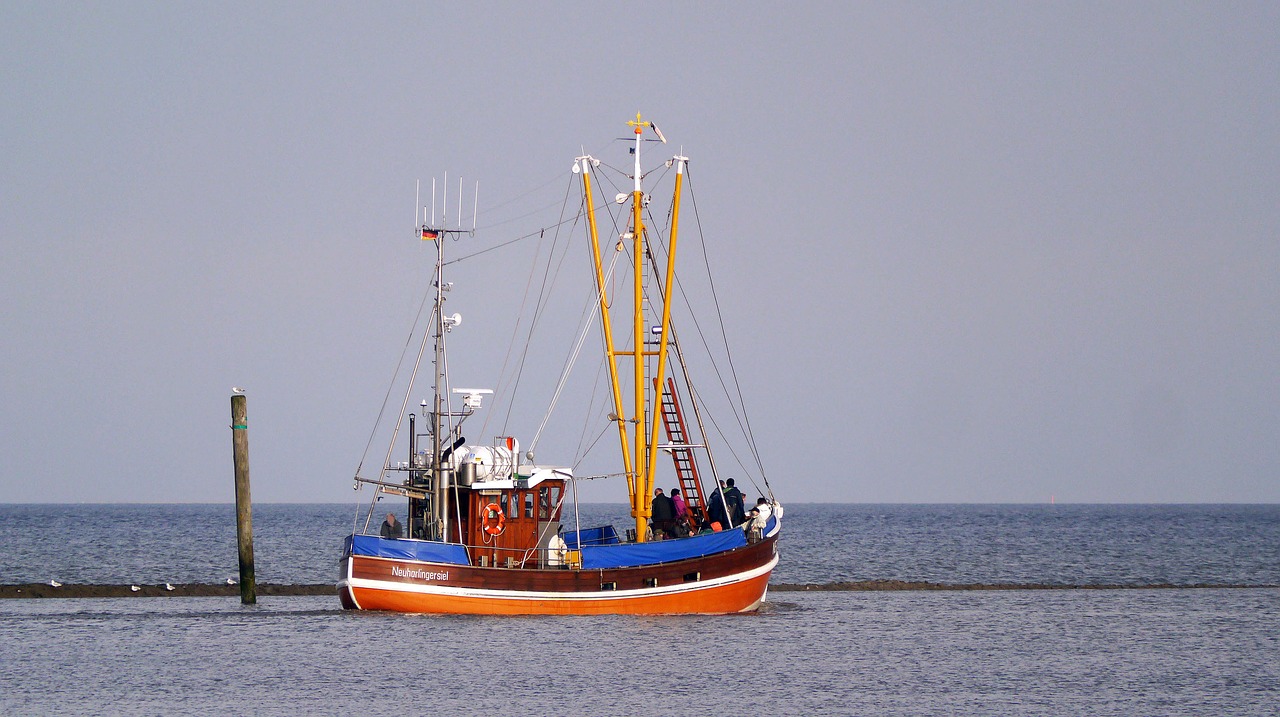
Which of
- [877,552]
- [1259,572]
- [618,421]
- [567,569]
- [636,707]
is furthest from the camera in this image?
[877,552]

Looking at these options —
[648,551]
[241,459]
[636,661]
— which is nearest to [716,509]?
[648,551]

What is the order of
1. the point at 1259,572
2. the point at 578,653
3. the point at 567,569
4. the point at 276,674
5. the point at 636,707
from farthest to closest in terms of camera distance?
1. the point at 1259,572
2. the point at 567,569
3. the point at 578,653
4. the point at 276,674
5. the point at 636,707

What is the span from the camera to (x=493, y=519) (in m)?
36.5

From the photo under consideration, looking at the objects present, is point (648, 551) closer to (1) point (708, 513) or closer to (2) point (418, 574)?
(1) point (708, 513)

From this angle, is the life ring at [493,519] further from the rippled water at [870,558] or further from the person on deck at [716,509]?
the rippled water at [870,558]

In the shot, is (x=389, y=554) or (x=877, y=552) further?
(x=877, y=552)

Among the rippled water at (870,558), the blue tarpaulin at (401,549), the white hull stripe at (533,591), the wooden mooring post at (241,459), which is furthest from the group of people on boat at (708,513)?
the rippled water at (870,558)

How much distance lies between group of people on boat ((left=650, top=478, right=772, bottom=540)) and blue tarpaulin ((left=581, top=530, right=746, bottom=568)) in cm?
95

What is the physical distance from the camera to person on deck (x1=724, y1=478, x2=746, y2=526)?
38656 mm

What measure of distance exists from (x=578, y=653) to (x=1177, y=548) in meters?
60.9

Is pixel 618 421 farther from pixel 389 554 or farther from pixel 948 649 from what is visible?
pixel 948 649

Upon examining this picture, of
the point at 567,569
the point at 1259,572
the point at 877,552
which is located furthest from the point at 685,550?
the point at 877,552

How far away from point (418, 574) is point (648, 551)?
18.4 ft

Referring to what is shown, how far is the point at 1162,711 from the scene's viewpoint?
26000 mm
